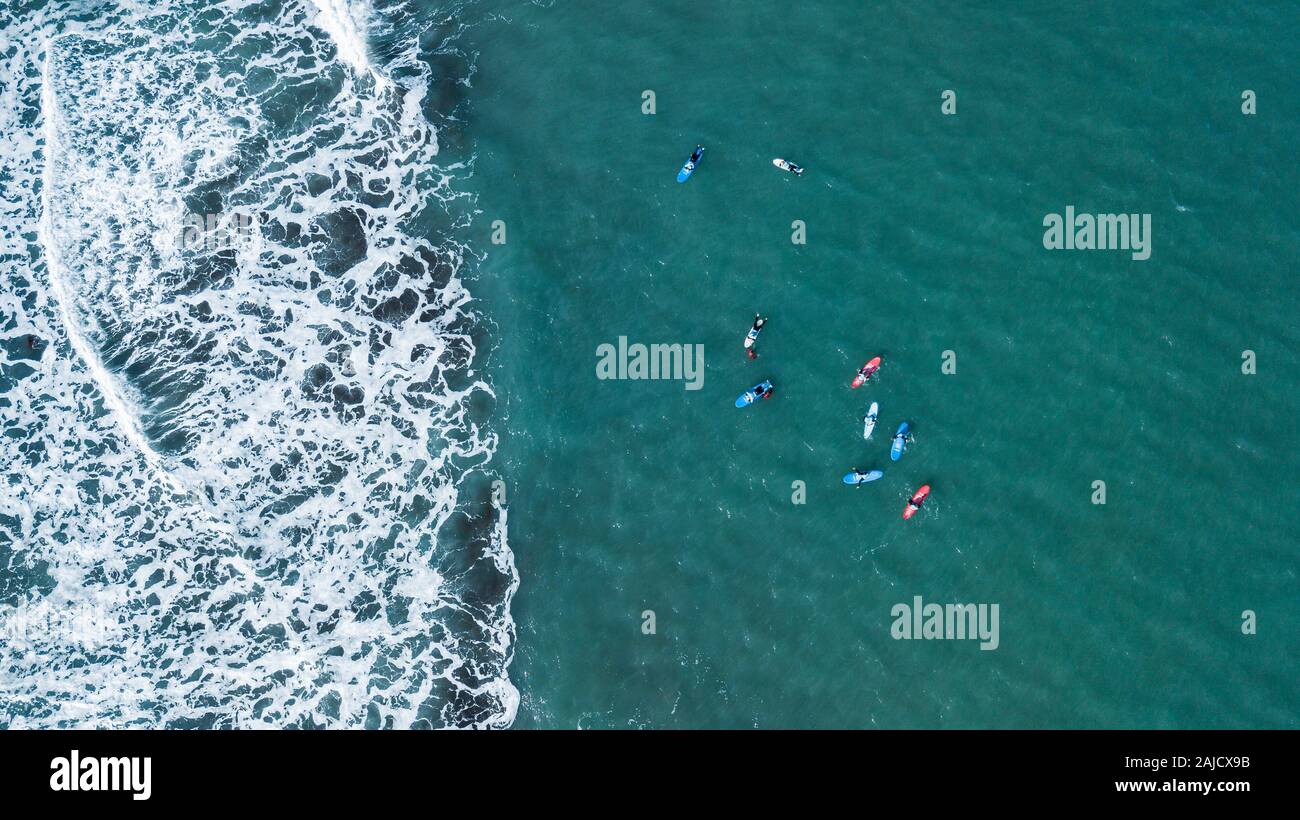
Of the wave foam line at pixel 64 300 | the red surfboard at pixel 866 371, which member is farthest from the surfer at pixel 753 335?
the wave foam line at pixel 64 300

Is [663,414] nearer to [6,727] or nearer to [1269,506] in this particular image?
[1269,506]

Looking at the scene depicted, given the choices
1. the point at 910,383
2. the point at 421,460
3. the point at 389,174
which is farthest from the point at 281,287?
the point at 910,383

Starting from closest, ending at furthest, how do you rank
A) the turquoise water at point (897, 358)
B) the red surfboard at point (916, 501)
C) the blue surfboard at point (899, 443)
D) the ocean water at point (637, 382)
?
1. the turquoise water at point (897, 358)
2. the ocean water at point (637, 382)
3. the red surfboard at point (916, 501)
4. the blue surfboard at point (899, 443)

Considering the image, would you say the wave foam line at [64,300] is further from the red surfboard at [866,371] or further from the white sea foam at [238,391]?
the red surfboard at [866,371]

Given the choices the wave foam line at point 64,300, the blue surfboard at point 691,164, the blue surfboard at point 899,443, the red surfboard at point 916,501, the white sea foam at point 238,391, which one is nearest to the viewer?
the red surfboard at point 916,501

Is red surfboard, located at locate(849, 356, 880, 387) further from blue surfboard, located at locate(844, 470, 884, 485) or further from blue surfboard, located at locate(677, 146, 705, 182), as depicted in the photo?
blue surfboard, located at locate(677, 146, 705, 182)
